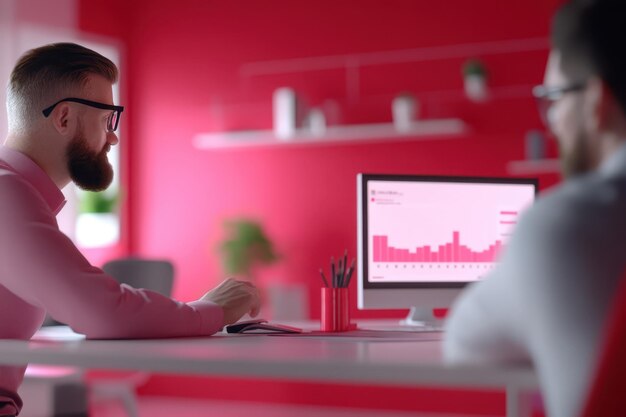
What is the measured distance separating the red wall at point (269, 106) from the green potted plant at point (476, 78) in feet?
0.32

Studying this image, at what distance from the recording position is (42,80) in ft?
6.37

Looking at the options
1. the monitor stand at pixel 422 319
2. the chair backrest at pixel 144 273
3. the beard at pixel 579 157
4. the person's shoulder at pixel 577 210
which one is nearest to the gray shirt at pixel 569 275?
the person's shoulder at pixel 577 210

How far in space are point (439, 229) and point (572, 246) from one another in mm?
1615

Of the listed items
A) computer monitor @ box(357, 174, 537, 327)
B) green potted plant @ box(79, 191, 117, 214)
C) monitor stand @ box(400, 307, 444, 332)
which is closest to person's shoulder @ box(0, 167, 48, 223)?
computer monitor @ box(357, 174, 537, 327)

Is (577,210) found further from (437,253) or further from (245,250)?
(245,250)

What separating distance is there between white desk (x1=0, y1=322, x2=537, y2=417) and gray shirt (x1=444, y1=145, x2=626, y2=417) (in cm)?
13

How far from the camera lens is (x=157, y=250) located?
6.58m

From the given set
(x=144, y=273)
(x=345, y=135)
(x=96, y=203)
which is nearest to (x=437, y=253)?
(x=144, y=273)

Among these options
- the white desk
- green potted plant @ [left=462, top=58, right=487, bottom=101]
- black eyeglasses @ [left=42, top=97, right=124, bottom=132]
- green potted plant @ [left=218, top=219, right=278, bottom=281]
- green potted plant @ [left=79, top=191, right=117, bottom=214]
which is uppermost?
green potted plant @ [left=462, top=58, right=487, bottom=101]

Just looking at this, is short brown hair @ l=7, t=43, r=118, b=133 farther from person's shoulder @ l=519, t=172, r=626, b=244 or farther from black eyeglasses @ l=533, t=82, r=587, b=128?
person's shoulder @ l=519, t=172, r=626, b=244

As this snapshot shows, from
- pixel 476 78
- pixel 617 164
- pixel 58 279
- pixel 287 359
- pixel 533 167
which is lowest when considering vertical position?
pixel 287 359

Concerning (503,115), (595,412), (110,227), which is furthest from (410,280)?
(110,227)

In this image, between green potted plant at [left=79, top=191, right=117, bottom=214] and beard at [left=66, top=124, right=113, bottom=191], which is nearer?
beard at [left=66, top=124, right=113, bottom=191]

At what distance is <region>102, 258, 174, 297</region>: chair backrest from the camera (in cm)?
389
